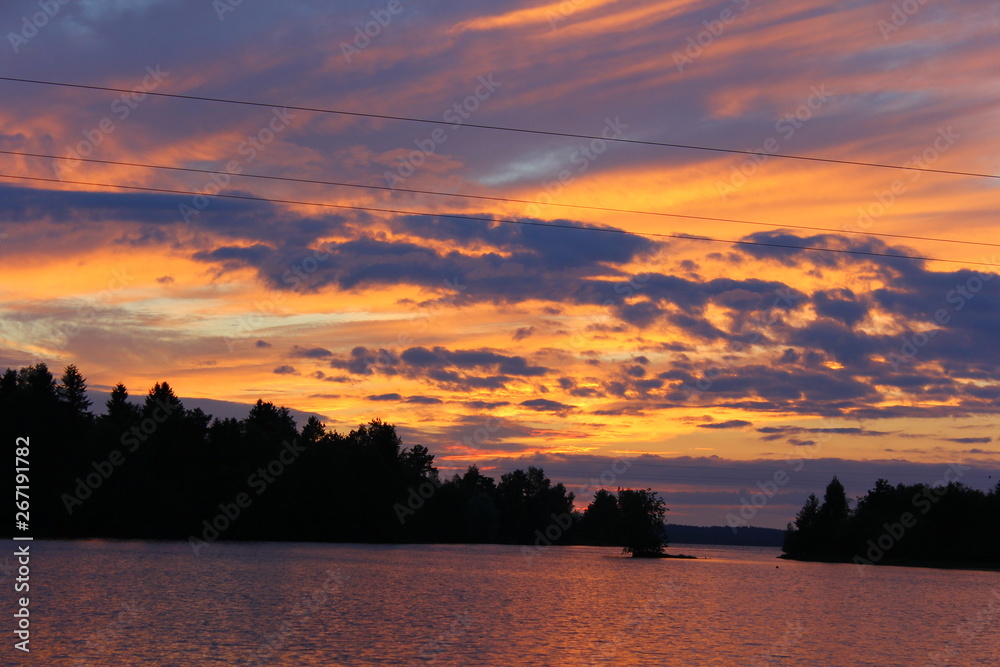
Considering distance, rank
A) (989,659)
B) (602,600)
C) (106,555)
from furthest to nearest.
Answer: (106,555) → (602,600) → (989,659)

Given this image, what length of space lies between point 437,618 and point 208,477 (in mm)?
90299

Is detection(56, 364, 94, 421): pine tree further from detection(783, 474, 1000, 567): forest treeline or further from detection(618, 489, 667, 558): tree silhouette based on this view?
detection(783, 474, 1000, 567): forest treeline

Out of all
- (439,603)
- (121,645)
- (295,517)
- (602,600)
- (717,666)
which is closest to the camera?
(121,645)

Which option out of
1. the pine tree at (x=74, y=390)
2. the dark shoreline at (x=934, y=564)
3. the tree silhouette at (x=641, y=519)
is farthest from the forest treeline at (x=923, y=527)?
the pine tree at (x=74, y=390)

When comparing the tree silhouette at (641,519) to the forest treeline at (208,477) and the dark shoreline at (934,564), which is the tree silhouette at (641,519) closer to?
the forest treeline at (208,477)

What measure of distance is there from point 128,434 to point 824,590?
92756mm

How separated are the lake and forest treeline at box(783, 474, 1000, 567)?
84.4m

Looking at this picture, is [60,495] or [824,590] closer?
[824,590]

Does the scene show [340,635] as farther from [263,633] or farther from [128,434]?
[128,434]

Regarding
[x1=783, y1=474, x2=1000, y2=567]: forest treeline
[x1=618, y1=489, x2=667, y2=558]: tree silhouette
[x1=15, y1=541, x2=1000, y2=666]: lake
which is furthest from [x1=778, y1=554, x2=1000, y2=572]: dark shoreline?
[x1=15, y1=541, x2=1000, y2=666]: lake

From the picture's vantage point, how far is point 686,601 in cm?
7950

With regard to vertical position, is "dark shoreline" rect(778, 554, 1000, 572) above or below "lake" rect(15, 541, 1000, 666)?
below

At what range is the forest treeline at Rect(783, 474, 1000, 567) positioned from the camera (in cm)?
17500

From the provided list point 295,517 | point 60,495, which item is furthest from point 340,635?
point 295,517
